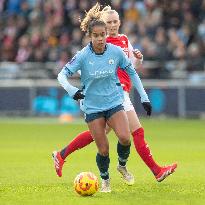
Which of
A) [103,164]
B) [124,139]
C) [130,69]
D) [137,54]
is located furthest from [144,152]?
[137,54]

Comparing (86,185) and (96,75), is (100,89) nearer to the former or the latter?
(96,75)

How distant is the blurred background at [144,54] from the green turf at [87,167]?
59.8 inches

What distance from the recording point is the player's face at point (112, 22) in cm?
1144

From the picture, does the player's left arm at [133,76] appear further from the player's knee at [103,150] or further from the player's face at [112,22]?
the player's face at [112,22]

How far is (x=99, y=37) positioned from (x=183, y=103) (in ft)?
48.1

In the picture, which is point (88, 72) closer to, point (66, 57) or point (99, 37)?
point (99, 37)

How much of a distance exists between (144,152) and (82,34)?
15728 mm

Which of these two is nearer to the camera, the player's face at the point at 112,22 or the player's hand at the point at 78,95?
the player's hand at the point at 78,95

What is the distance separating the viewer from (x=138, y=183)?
1147cm

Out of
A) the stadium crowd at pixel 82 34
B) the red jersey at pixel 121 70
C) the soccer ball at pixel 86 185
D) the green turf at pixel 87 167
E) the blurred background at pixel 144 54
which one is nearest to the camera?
the green turf at pixel 87 167

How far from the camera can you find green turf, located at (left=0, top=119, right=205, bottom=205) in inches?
391

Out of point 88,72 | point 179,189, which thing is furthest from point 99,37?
point 179,189

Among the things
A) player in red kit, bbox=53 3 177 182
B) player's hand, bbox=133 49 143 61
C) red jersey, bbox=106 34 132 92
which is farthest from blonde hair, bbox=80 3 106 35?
player's hand, bbox=133 49 143 61

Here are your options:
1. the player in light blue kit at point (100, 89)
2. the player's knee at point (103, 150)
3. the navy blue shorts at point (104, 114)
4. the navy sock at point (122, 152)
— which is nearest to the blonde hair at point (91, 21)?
the player in light blue kit at point (100, 89)
